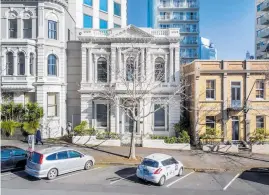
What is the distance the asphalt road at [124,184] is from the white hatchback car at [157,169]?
0.41m

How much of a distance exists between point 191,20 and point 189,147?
5138cm

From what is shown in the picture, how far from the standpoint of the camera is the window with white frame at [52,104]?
83.9 ft

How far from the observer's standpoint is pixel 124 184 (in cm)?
1355

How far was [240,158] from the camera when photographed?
19.9m

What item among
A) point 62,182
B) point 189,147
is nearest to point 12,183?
point 62,182

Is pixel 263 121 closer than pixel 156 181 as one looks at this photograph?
No

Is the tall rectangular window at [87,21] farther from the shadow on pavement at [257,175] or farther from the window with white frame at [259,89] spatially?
the shadow on pavement at [257,175]

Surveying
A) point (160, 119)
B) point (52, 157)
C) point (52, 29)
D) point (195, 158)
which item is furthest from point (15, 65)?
point (195, 158)

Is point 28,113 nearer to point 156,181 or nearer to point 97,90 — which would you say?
point 97,90

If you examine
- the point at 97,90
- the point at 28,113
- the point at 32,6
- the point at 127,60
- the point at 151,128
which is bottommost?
the point at 151,128

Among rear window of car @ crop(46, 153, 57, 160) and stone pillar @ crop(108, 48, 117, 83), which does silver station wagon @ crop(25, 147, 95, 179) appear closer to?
rear window of car @ crop(46, 153, 57, 160)

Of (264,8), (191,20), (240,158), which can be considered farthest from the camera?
(191,20)

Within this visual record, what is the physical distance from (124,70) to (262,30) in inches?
1553

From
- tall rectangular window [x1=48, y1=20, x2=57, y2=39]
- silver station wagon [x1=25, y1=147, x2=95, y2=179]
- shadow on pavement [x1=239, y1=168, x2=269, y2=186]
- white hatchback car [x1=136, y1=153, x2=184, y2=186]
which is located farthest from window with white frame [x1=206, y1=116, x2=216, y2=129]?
tall rectangular window [x1=48, y1=20, x2=57, y2=39]
